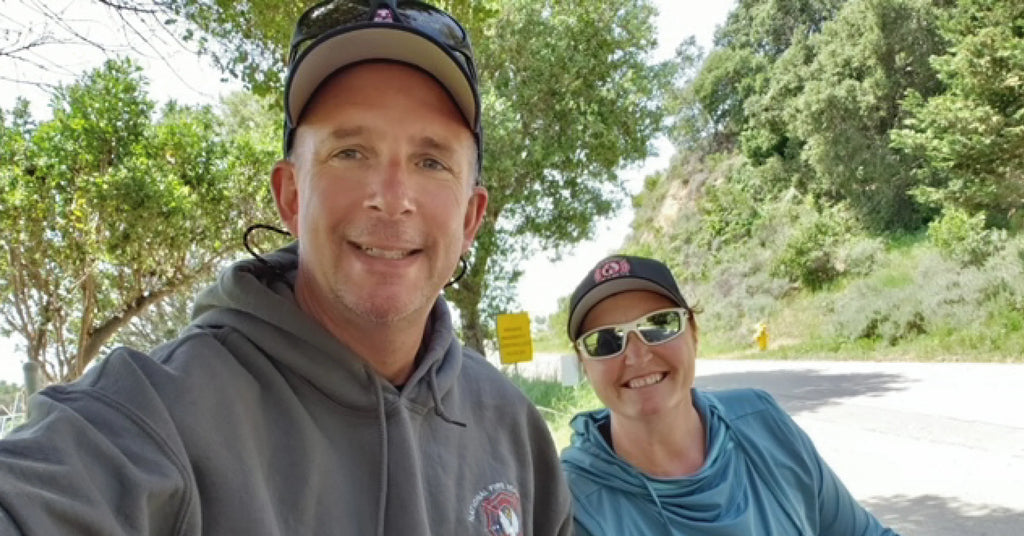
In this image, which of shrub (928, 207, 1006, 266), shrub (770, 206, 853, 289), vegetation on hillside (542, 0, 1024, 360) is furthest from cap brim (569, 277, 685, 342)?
shrub (770, 206, 853, 289)

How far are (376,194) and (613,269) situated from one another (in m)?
1.25

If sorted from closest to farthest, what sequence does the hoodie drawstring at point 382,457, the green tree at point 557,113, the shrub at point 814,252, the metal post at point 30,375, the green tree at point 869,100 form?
1. the hoodie drawstring at point 382,457
2. the metal post at point 30,375
3. the green tree at point 557,113
4. the shrub at point 814,252
5. the green tree at point 869,100

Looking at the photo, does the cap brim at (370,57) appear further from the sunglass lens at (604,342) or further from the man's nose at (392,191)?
the sunglass lens at (604,342)

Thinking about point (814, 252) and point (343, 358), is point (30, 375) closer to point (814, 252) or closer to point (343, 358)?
point (343, 358)

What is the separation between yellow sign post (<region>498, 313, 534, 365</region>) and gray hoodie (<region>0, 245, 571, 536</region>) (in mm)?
8142

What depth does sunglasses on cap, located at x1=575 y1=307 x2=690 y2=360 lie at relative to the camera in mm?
2584

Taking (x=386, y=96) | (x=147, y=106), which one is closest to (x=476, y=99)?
(x=386, y=96)

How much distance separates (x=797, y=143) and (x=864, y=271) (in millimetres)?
9850

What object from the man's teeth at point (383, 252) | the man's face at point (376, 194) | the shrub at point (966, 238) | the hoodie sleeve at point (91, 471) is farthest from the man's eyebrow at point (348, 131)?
the shrub at point (966, 238)

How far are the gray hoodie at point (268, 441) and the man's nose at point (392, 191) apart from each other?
24cm

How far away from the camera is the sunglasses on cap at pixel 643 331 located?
2.58 meters

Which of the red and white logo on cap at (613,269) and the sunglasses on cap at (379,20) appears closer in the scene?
the sunglasses on cap at (379,20)

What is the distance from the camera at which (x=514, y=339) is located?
10.1 m

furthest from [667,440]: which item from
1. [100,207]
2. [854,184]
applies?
[854,184]
